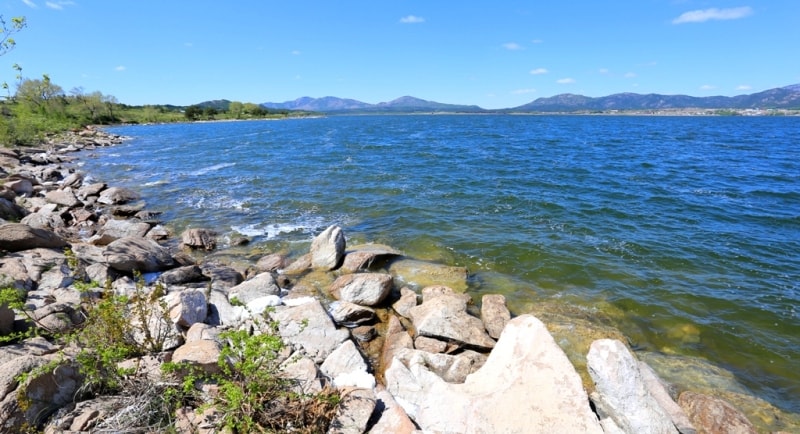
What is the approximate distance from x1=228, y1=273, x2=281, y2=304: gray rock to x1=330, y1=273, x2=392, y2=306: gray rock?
187 cm

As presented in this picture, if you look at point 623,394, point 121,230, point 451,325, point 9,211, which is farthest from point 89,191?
point 623,394

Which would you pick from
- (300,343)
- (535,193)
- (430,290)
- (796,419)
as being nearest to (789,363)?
(796,419)

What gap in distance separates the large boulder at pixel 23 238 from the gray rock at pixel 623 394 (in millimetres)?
14157

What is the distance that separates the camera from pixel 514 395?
5.52 meters

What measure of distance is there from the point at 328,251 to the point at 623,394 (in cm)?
918

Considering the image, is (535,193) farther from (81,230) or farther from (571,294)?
(81,230)

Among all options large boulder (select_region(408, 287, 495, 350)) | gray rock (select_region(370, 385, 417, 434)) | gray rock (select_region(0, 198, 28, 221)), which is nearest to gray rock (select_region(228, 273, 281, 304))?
large boulder (select_region(408, 287, 495, 350))

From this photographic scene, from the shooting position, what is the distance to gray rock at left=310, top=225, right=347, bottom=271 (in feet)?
40.6

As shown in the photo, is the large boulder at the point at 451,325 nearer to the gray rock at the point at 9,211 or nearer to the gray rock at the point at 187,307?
the gray rock at the point at 187,307

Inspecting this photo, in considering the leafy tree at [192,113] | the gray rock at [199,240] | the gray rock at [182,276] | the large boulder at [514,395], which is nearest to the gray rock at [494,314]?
→ the large boulder at [514,395]

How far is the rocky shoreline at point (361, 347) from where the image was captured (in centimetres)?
510

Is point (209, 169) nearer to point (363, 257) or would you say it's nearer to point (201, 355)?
point (363, 257)

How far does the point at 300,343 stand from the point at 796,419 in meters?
9.58

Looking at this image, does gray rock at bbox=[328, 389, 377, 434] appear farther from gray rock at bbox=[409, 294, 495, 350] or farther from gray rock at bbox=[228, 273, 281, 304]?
gray rock at bbox=[228, 273, 281, 304]
